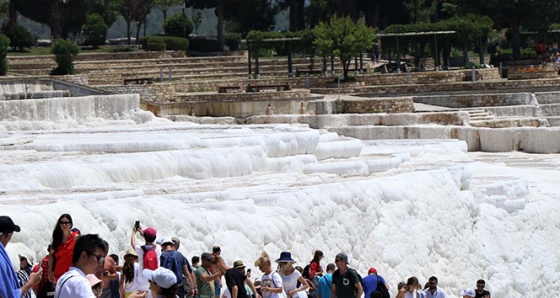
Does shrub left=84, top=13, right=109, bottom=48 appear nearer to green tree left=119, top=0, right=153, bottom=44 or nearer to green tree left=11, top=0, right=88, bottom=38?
green tree left=11, top=0, right=88, bottom=38

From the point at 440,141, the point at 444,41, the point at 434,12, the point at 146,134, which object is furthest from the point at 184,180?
the point at 434,12

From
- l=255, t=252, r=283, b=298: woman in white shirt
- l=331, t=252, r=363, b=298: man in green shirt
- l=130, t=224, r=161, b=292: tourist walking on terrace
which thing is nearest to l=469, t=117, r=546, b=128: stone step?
l=331, t=252, r=363, b=298: man in green shirt

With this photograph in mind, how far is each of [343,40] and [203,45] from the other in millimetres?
9264

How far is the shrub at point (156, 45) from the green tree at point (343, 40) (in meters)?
7.00

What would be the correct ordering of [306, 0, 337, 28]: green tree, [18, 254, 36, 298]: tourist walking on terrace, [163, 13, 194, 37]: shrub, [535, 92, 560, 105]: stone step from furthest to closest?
[306, 0, 337, 28]: green tree, [163, 13, 194, 37]: shrub, [535, 92, 560, 105]: stone step, [18, 254, 36, 298]: tourist walking on terrace

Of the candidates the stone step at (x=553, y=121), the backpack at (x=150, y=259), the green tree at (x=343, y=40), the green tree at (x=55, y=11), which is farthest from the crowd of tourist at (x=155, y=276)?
the green tree at (x=55, y=11)

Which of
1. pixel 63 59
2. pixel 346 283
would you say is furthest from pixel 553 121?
pixel 346 283

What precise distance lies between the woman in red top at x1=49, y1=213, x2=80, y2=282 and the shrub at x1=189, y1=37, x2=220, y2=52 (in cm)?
4270

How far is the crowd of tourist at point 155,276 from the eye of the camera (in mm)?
8062

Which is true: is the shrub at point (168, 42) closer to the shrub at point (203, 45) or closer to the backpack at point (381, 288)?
the shrub at point (203, 45)

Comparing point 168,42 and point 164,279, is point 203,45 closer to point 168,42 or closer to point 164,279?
point 168,42

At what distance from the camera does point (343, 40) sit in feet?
148

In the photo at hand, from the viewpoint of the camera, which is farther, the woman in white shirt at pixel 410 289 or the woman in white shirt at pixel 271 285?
the woman in white shirt at pixel 410 289

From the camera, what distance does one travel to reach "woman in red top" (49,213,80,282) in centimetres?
989
